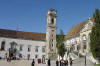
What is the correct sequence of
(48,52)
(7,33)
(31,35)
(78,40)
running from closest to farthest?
(78,40) < (48,52) < (7,33) < (31,35)

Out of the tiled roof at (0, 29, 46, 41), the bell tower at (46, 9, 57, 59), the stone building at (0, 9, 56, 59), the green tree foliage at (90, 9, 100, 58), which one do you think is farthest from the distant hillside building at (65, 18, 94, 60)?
the tiled roof at (0, 29, 46, 41)

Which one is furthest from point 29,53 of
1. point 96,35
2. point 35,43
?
point 96,35

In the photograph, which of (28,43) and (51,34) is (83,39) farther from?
(28,43)

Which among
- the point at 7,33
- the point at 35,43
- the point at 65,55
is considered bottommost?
the point at 65,55

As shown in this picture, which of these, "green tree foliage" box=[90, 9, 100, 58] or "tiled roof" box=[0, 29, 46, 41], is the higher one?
"tiled roof" box=[0, 29, 46, 41]

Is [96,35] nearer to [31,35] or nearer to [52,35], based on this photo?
[52,35]

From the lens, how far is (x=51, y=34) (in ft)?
189

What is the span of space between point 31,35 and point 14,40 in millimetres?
7628

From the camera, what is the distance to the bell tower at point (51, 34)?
5603 cm

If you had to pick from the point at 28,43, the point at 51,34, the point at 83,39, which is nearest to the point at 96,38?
the point at 83,39

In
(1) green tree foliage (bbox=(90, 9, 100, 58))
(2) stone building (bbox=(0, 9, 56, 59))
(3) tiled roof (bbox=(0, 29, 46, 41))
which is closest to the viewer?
(1) green tree foliage (bbox=(90, 9, 100, 58))

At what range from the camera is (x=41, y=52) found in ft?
205

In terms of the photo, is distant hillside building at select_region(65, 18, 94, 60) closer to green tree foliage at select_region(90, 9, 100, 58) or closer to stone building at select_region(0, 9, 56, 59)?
stone building at select_region(0, 9, 56, 59)

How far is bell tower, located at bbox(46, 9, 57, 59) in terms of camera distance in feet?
184
